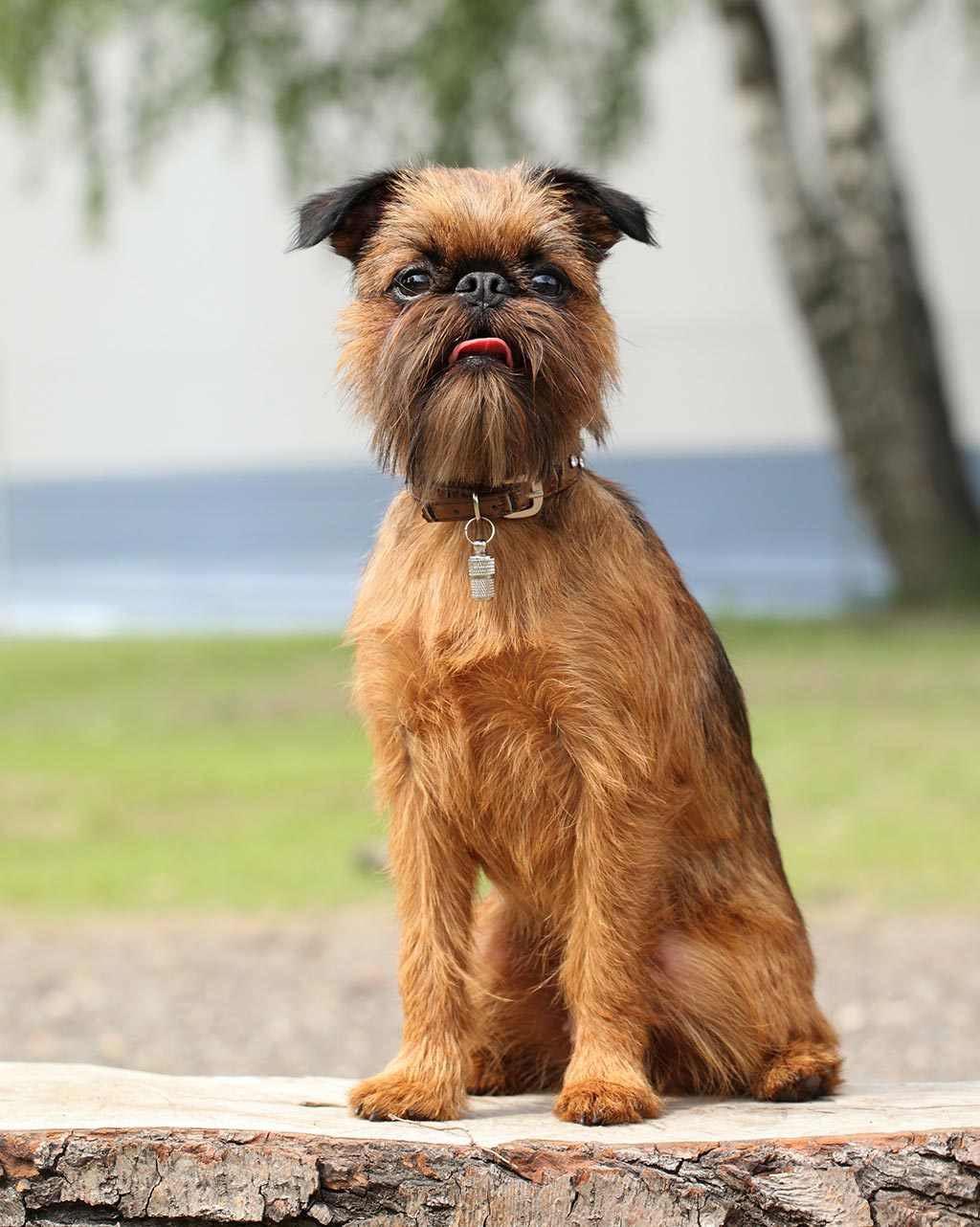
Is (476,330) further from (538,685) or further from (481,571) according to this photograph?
(538,685)

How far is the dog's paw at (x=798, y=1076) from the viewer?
3717 mm

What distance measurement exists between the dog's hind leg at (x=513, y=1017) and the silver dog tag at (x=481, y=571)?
0.94 m

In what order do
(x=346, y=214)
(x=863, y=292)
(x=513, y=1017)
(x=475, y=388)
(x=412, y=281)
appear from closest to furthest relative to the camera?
(x=475, y=388) → (x=412, y=281) → (x=346, y=214) → (x=513, y=1017) → (x=863, y=292)

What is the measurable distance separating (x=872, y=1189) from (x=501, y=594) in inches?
56.9

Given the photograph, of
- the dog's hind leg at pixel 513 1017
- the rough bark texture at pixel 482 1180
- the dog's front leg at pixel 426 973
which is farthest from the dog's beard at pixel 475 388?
the rough bark texture at pixel 482 1180

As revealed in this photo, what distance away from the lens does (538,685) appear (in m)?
3.39

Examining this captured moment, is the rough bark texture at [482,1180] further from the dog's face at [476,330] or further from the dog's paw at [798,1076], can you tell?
the dog's face at [476,330]

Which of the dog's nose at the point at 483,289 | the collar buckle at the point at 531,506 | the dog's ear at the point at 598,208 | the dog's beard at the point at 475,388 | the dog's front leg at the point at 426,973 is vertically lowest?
the dog's front leg at the point at 426,973

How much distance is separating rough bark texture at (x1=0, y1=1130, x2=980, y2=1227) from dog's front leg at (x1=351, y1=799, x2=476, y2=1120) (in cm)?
19

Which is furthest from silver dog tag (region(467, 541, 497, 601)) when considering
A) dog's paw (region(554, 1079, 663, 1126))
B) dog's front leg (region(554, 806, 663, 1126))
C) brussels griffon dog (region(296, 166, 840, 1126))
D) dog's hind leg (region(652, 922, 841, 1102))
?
dog's paw (region(554, 1079, 663, 1126))

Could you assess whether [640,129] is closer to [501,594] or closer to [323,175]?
[323,175]

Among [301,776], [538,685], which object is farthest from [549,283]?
[301,776]

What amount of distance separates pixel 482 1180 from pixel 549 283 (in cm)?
187

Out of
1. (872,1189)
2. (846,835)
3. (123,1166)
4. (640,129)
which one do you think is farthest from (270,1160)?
(640,129)
